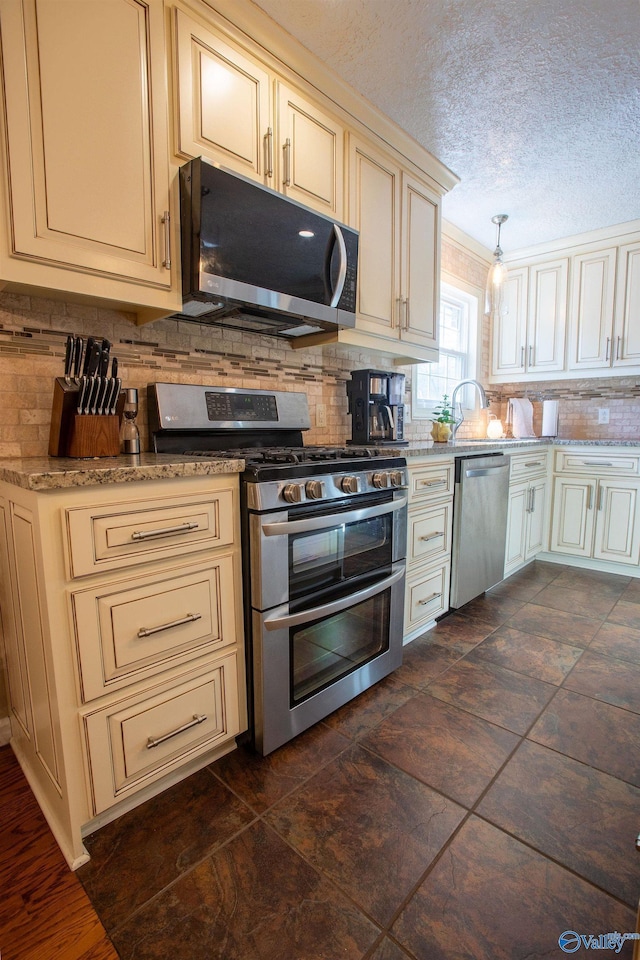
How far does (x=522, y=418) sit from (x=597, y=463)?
0.80 meters

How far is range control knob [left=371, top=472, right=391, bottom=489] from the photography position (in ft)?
5.50

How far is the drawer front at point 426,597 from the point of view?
83.6 inches

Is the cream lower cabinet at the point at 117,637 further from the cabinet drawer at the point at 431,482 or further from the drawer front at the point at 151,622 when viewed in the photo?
the cabinet drawer at the point at 431,482

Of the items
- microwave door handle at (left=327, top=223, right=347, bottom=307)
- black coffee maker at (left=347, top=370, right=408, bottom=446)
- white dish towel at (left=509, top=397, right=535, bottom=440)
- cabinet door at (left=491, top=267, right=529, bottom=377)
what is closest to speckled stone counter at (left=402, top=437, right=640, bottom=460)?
black coffee maker at (left=347, top=370, right=408, bottom=446)

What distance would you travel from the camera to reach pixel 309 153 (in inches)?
71.9

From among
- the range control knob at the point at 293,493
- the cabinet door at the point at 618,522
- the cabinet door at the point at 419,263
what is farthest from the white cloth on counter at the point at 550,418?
the range control knob at the point at 293,493

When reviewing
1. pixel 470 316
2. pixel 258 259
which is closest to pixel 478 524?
pixel 258 259

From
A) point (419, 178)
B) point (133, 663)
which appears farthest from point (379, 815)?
point (419, 178)

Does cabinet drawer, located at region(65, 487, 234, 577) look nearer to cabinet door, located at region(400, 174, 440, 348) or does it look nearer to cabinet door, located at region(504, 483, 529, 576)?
cabinet door, located at region(400, 174, 440, 348)

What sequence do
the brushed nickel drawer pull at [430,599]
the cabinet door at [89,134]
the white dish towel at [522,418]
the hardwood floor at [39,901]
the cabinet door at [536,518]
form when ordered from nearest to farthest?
the hardwood floor at [39,901]
the cabinet door at [89,134]
the brushed nickel drawer pull at [430,599]
the cabinet door at [536,518]
the white dish towel at [522,418]

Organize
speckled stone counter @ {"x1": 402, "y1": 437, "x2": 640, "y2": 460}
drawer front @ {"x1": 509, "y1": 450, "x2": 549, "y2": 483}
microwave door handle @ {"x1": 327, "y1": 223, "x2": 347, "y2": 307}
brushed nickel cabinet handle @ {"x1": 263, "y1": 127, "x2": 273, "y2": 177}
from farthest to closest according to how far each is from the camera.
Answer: drawer front @ {"x1": 509, "y1": 450, "x2": 549, "y2": 483} < speckled stone counter @ {"x1": 402, "y1": 437, "x2": 640, "y2": 460} < microwave door handle @ {"x1": 327, "y1": 223, "x2": 347, "y2": 307} < brushed nickel cabinet handle @ {"x1": 263, "y1": 127, "x2": 273, "y2": 177}

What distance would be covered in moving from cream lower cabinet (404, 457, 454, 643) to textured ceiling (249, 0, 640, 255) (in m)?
1.62

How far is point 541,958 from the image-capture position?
876mm

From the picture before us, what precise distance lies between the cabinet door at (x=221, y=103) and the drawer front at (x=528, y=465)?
222 cm
